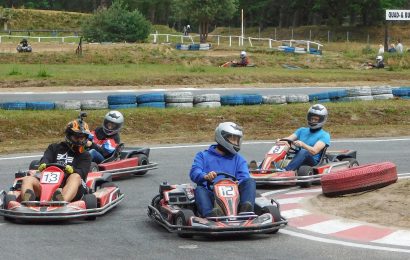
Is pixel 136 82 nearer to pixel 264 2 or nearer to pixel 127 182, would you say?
pixel 127 182

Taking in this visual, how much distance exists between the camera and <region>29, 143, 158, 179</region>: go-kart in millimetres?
14297

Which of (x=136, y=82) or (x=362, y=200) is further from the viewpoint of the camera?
(x=136, y=82)

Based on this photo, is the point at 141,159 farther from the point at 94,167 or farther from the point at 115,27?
the point at 115,27

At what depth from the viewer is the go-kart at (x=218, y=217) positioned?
9344 millimetres

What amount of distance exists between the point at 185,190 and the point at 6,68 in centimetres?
2608

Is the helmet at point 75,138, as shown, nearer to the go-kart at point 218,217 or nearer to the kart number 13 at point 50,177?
the kart number 13 at point 50,177

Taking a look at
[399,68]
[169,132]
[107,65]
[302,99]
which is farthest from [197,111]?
[399,68]

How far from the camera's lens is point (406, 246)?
9.01 metres

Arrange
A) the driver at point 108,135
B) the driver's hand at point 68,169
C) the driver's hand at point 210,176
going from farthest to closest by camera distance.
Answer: the driver at point 108,135 → the driver's hand at point 68,169 → the driver's hand at point 210,176

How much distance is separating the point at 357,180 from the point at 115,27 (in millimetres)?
41502

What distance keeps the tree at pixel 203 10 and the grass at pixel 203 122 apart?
34.5m

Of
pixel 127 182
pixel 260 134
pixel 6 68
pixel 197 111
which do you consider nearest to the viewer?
pixel 127 182

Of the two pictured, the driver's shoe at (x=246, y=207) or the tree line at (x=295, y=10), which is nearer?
the driver's shoe at (x=246, y=207)

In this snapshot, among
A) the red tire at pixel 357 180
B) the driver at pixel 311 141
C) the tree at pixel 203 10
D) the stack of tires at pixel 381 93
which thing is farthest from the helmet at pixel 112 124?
the tree at pixel 203 10
